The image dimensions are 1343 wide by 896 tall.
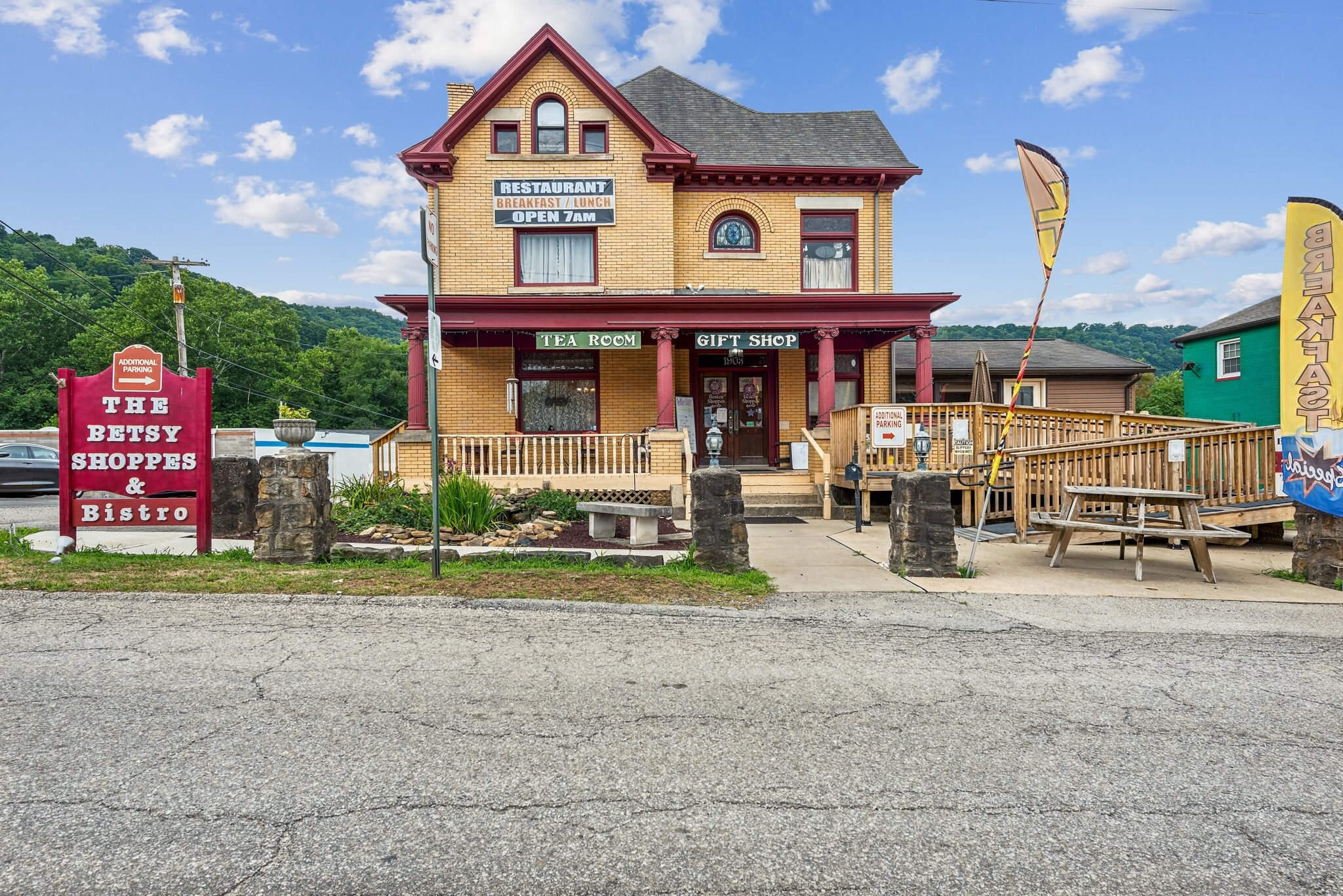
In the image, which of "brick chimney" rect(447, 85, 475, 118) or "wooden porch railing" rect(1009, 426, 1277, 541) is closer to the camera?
"wooden porch railing" rect(1009, 426, 1277, 541)

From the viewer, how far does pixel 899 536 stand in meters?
7.96

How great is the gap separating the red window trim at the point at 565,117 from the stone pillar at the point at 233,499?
410 inches

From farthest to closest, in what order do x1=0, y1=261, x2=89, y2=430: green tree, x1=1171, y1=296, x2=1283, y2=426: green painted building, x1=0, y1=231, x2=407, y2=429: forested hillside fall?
x1=0, y1=231, x2=407, y2=429: forested hillside, x1=0, y1=261, x2=89, y2=430: green tree, x1=1171, y1=296, x2=1283, y2=426: green painted building

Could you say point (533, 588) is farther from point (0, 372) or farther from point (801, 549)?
point (0, 372)

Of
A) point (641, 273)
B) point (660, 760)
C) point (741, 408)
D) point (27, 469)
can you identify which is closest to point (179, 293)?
point (27, 469)

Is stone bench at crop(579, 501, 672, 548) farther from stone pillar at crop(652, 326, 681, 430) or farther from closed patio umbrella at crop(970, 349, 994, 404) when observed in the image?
closed patio umbrella at crop(970, 349, 994, 404)

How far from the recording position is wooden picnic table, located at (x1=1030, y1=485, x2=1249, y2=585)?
7598 millimetres

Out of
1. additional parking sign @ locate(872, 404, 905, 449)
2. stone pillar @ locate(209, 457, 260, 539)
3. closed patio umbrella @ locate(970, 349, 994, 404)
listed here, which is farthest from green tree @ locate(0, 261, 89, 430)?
closed patio umbrella @ locate(970, 349, 994, 404)

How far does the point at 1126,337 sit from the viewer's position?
86500mm

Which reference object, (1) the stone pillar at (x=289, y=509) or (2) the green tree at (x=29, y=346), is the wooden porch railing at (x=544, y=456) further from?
(2) the green tree at (x=29, y=346)

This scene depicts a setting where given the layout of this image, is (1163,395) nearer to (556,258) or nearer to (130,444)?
(556,258)

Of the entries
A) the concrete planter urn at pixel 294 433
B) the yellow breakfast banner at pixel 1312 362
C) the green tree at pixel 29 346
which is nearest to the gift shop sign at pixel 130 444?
the concrete planter urn at pixel 294 433

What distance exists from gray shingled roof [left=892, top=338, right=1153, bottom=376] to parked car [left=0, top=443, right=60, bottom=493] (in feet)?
74.8

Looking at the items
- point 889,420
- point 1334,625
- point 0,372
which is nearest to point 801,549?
point 889,420
